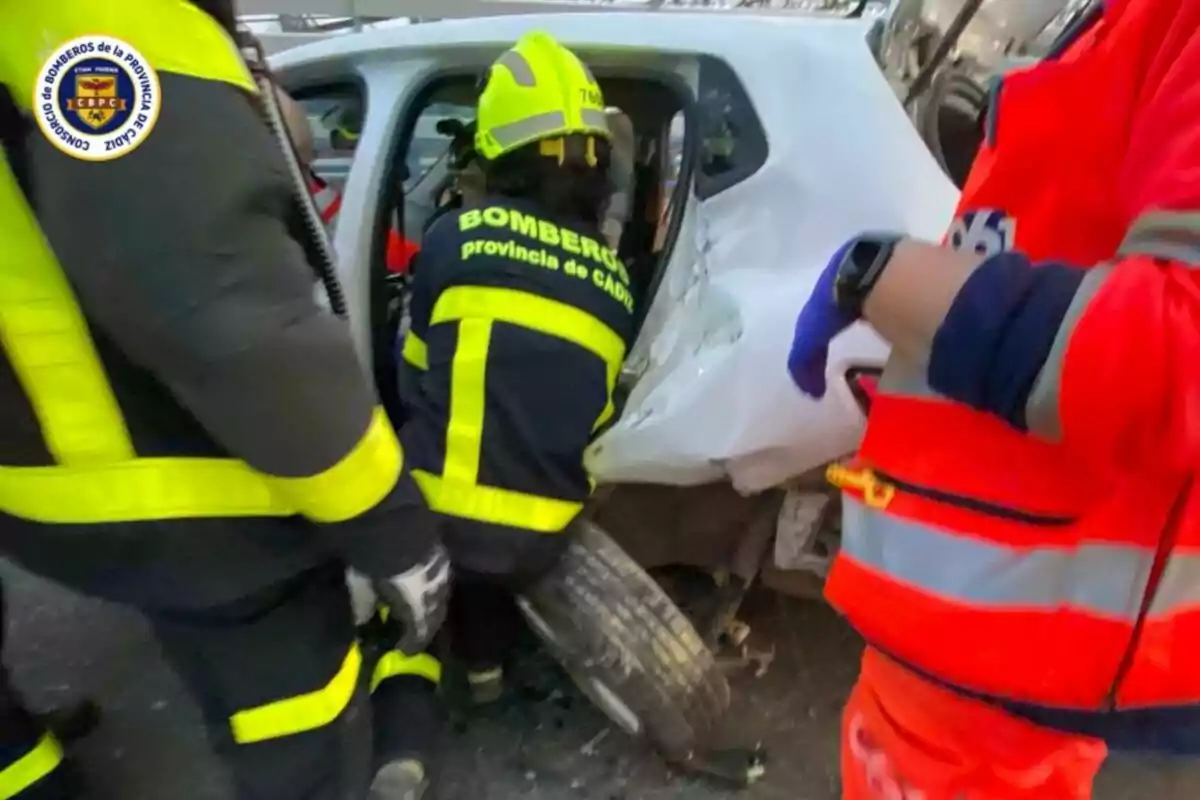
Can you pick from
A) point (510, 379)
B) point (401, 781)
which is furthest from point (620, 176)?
point (401, 781)

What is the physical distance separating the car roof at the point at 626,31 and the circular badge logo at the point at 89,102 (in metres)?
1.08

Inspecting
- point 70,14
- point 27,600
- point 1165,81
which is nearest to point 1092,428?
point 1165,81

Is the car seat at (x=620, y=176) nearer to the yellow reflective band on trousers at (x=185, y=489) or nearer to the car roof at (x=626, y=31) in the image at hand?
the car roof at (x=626, y=31)

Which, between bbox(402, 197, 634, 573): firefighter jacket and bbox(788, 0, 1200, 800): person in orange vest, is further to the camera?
bbox(402, 197, 634, 573): firefighter jacket

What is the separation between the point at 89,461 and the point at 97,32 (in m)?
0.46

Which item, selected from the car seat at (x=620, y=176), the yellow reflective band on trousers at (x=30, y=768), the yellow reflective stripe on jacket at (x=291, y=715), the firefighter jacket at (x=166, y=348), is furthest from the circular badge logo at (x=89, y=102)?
the car seat at (x=620, y=176)

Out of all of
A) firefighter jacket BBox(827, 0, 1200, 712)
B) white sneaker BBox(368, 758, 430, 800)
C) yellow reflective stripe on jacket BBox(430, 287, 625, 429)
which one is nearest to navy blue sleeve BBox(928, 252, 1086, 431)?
firefighter jacket BBox(827, 0, 1200, 712)

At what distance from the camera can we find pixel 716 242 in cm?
173

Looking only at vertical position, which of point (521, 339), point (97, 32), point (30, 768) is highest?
point (97, 32)

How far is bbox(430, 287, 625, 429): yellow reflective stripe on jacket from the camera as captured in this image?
181 centimetres

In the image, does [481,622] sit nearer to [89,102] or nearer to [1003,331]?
[89,102]

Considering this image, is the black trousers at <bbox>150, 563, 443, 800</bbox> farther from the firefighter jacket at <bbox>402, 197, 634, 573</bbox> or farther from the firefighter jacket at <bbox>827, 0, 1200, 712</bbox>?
the firefighter jacket at <bbox>827, 0, 1200, 712</bbox>

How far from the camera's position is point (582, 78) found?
1.95m

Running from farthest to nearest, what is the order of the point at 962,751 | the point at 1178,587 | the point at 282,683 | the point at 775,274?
1. the point at 775,274
2. the point at 282,683
3. the point at 962,751
4. the point at 1178,587
